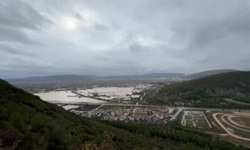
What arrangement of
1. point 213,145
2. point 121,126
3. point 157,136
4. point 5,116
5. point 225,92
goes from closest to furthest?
point 5,116 → point 213,145 → point 157,136 → point 121,126 → point 225,92

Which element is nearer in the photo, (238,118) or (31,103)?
(31,103)

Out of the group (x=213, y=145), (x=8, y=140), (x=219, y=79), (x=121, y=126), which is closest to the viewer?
(x=8, y=140)

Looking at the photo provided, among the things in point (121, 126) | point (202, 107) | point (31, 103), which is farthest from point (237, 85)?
point (31, 103)

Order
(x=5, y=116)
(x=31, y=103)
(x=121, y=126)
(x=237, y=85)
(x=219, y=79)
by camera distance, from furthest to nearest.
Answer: (x=219, y=79)
(x=237, y=85)
(x=121, y=126)
(x=31, y=103)
(x=5, y=116)

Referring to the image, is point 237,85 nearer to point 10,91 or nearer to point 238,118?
point 238,118

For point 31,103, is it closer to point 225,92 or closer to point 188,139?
point 188,139

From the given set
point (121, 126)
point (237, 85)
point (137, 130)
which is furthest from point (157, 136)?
point (237, 85)

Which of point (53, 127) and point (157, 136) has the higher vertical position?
point (53, 127)

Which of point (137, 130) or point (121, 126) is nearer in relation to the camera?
point (137, 130)

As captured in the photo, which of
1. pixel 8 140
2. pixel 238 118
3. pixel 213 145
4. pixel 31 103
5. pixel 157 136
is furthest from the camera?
pixel 238 118
